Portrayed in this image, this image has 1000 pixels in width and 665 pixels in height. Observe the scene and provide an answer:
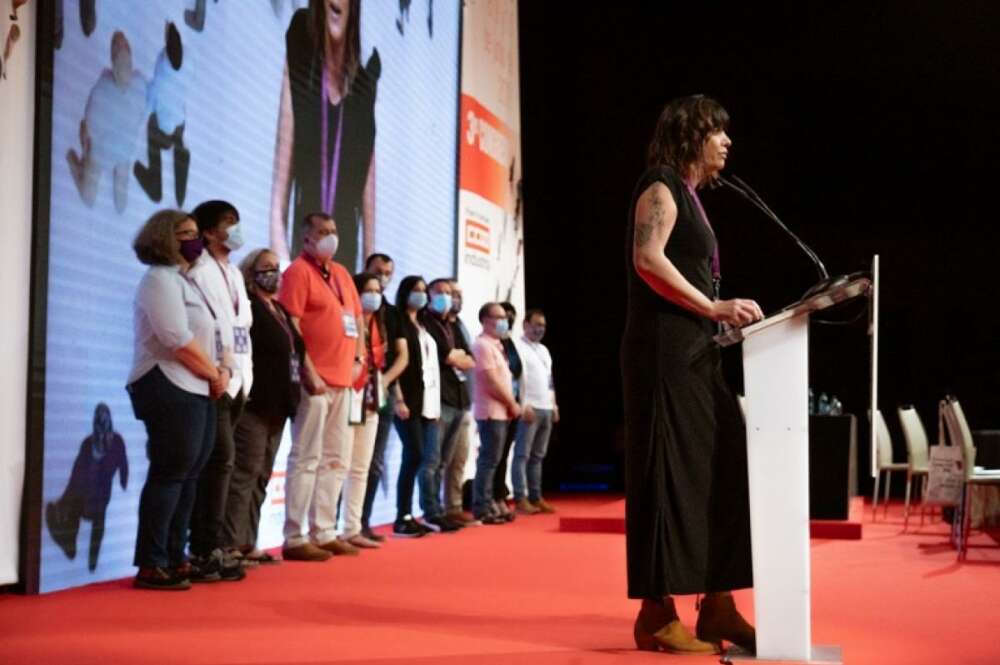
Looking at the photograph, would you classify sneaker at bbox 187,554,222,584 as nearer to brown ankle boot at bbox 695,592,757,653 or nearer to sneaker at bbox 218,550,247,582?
sneaker at bbox 218,550,247,582

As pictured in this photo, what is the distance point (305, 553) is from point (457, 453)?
2.29 meters

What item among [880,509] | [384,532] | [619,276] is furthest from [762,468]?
[619,276]

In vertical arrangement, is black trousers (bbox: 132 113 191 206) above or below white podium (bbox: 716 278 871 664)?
above

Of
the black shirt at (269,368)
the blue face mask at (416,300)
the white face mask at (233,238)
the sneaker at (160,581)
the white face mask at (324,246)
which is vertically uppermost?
the white face mask at (324,246)

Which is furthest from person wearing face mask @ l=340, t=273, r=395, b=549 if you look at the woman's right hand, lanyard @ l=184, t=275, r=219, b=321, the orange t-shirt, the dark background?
the dark background

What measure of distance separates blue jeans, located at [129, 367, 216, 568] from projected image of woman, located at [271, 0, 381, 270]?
196 centimetres

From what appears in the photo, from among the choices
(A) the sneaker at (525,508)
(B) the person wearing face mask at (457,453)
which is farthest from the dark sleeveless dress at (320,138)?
(A) the sneaker at (525,508)

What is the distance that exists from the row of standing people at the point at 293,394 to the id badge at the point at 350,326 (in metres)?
0.01

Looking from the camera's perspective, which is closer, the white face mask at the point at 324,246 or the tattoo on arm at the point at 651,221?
the tattoo on arm at the point at 651,221

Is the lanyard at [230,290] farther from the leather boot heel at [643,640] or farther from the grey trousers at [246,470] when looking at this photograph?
the leather boot heel at [643,640]

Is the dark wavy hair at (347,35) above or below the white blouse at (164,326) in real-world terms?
above

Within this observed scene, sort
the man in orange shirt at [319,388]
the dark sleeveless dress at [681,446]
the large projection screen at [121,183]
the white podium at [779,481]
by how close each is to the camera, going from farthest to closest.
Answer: the man in orange shirt at [319,388]
the large projection screen at [121,183]
the dark sleeveless dress at [681,446]
the white podium at [779,481]

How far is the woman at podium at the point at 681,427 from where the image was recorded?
3.26 metres

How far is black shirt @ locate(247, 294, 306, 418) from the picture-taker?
527 centimetres
